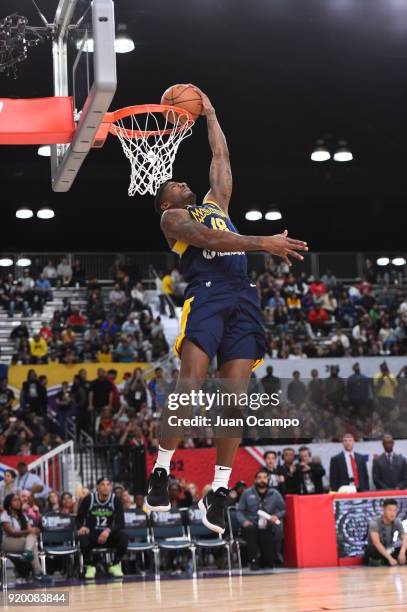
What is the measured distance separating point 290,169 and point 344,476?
36.9 feet

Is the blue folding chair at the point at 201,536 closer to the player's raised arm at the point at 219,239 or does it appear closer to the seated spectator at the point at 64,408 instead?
the seated spectator at the point at 64,408

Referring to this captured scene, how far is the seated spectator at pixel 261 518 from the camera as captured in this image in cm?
1495

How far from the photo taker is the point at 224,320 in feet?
21.7

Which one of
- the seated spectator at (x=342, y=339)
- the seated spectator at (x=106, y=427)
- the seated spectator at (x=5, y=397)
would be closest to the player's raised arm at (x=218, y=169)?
the seated spectator at (x=106, y=427)

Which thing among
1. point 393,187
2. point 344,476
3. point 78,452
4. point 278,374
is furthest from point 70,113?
point 393,187

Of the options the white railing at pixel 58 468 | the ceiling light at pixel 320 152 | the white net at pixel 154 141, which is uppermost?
the ceiling light at pixel 320 152

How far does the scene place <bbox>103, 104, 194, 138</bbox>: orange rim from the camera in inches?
286

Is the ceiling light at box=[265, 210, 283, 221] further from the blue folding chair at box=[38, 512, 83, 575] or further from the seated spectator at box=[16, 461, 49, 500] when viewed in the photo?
the blue folding chair at box=[38, 512, 83, 575]

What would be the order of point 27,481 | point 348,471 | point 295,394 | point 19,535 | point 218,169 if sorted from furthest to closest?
1. point 348,471
2. point 27,481
3. point 19,535
4. point 295,394
5. point 218,169

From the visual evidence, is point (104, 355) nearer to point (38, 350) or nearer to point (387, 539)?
point (38, 350)

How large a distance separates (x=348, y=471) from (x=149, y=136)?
32.1 ft

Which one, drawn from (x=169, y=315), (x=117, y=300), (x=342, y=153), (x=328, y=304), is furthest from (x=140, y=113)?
(x=328, y=304)

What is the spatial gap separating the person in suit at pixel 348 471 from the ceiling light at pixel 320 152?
846cm

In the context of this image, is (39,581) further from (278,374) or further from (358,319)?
(358,319)
